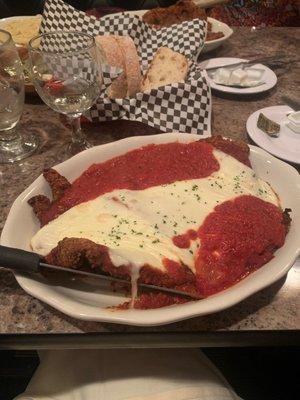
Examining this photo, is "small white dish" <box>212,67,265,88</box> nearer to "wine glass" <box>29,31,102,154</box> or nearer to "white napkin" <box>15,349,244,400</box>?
"wine glass" <box>29,31,102,154</box>

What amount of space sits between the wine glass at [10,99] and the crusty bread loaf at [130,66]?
15.5 inches

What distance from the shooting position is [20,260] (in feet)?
2.70

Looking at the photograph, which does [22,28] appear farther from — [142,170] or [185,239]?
[185,239]

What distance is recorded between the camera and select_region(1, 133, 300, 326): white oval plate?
78cm

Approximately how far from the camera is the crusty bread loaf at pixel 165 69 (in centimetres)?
151

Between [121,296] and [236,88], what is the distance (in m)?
1.06

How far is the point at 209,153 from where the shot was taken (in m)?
1.14

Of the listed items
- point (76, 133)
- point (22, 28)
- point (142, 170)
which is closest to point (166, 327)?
point (142, 170)

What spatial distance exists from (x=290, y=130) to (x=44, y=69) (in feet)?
2.64

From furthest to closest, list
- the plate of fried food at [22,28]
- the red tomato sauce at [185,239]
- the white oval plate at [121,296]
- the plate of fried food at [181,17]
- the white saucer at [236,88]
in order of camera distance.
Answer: the plate of fried food at [181,17], the plate of fried food at [22,28], the white saucer at [236,88], the red tomato sauce at [185,239], the white oval plate at [121,296]

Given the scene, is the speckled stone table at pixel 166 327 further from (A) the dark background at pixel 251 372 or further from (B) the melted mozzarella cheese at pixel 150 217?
(A) the dark background at pixel 251 372

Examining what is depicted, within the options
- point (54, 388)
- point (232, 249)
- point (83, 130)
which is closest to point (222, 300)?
point (232, 249)

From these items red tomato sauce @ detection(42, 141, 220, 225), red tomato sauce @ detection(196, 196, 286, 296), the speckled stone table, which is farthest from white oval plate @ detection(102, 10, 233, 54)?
the speckled stone table

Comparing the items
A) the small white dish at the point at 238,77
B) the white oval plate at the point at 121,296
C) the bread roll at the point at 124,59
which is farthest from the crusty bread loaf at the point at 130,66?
the white oval plate at the point at 121,296
